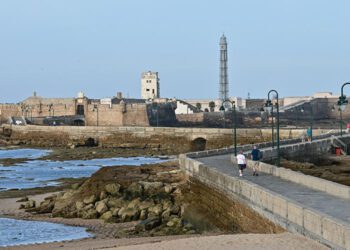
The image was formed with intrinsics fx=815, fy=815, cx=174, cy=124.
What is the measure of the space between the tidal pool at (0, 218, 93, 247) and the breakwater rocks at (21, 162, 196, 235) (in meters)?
1.51

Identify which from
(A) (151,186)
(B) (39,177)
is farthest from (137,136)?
(A) (151,186)

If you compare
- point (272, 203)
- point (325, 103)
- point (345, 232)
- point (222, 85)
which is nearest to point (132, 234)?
point (272, 203)

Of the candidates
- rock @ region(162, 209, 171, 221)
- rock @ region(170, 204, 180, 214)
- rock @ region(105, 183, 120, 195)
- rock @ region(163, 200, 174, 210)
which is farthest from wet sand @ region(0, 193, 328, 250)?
rock @ region(105, 183, 120, 195)

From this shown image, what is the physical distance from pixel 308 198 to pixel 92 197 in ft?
45.5

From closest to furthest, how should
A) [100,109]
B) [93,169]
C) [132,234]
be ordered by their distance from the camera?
[132,234]
[93,169]
[100,109]

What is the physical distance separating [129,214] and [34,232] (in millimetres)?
3395

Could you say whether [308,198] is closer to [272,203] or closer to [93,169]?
[272,203]

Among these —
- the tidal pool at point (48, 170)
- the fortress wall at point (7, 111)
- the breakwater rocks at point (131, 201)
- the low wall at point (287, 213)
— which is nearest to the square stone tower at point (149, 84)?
the fortress wall at point (7, 111)

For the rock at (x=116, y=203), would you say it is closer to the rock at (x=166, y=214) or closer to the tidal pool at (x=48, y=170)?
the rock at (x=166, y=214)

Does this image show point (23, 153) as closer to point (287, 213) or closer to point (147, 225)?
point (147, 225)

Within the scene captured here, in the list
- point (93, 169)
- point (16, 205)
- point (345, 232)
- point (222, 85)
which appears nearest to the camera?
point (345, 232)

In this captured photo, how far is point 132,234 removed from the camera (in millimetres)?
25516

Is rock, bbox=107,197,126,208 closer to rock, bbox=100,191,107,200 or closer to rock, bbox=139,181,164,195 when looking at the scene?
rock, bbox=100,191,107,200

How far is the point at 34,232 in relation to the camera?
28297mm
